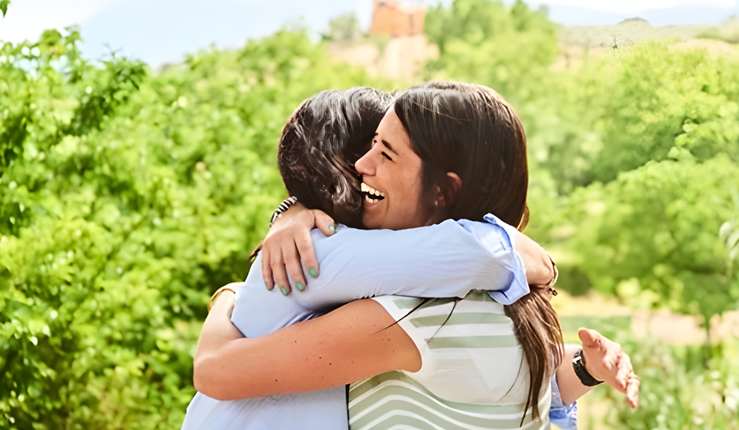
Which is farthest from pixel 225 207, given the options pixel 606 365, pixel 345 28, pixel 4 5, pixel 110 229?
pixel 345 28

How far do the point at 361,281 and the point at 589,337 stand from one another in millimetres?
553

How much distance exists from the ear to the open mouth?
0.12m

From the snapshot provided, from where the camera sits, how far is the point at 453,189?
1.48 m

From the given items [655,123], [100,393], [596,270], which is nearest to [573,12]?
[655,123]

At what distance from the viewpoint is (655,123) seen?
1973 millimetres

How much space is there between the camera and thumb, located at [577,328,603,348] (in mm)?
1516

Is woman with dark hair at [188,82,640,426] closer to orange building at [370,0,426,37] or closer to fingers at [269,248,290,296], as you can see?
fingers at [269,248,290,296]

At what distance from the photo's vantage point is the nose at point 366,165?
1471mm

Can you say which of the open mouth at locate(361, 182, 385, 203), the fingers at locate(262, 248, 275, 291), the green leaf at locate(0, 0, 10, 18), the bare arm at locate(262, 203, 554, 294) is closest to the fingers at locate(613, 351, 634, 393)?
the bare arm at locate(262, 203, 554, 294)

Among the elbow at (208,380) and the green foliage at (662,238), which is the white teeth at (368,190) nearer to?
the elbow at (208,380)

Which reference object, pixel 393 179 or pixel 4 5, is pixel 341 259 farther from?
pixel 4 5

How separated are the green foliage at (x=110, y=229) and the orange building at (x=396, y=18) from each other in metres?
2.68

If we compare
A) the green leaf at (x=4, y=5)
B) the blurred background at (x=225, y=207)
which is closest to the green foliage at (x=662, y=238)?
the blurred background at (x=225, y=207)

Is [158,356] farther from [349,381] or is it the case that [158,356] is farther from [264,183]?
[349,381]
